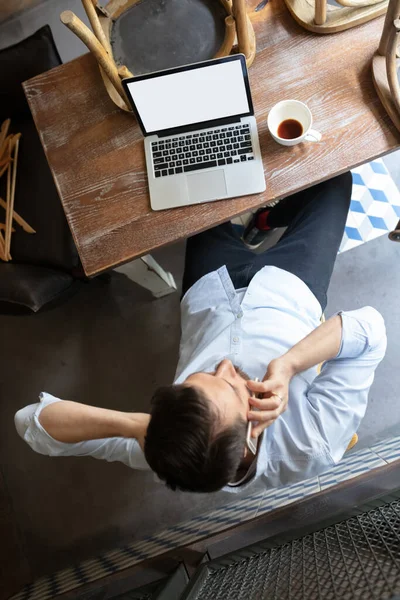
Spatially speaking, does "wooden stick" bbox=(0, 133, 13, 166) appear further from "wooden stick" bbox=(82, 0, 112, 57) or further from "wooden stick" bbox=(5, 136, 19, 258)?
"wooden stick" bbox=(82, 0, 112, 57)

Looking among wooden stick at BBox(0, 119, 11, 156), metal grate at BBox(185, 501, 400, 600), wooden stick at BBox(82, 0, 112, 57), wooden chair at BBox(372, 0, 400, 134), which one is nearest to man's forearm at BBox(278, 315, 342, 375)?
metal grate at BBox(185, 501, 400, 600)

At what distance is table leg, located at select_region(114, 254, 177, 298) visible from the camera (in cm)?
183

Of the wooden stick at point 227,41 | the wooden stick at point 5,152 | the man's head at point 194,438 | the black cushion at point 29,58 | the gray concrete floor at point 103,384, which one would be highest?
the black cushion at point 29,58

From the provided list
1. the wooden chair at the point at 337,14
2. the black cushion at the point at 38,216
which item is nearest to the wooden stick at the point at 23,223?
the black cushion at the point at 38,216

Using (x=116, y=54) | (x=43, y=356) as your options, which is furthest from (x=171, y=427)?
(x=43, y=356)

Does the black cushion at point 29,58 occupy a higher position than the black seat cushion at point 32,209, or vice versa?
the black cushion at point 29,58

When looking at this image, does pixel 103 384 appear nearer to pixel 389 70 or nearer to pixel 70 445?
pixel 70 445

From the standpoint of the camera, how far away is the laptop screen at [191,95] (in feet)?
4.00

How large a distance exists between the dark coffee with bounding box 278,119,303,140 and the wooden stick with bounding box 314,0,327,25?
330mm

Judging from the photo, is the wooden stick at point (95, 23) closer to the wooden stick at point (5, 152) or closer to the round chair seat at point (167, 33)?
the round chair seat at point (167, 33)

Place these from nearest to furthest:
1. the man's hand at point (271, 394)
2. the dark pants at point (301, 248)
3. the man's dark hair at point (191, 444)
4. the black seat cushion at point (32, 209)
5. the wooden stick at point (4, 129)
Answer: the man's dark hair at point (191, 444), the man's hand at point (271, 394), the dark pants at point (301, 248), the black seat cushion at point (32, 209), the wooden stick at point (4, 129)

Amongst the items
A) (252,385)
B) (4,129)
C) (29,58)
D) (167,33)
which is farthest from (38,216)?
(252,385)

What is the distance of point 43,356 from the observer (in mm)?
2291

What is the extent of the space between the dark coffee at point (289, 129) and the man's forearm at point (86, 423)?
955 mm
